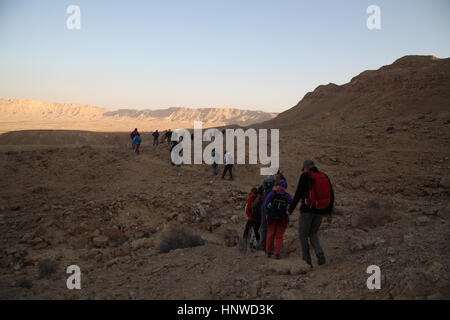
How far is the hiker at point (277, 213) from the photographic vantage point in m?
4.85

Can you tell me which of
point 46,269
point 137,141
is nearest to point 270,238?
point 46,269

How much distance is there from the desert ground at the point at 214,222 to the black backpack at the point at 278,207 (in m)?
0.72

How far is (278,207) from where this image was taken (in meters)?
4.85

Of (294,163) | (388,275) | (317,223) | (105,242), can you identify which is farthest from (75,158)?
(388,275)

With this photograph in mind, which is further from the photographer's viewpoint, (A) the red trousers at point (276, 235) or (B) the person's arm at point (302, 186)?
(A) the red trousers at point (276, 235)

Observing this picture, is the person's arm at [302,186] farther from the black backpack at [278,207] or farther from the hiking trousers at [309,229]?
the black backpack at [278,207]

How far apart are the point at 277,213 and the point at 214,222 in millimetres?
3423

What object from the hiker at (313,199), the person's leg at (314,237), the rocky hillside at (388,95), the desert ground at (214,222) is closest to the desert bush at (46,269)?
the desert ground at (214,222)

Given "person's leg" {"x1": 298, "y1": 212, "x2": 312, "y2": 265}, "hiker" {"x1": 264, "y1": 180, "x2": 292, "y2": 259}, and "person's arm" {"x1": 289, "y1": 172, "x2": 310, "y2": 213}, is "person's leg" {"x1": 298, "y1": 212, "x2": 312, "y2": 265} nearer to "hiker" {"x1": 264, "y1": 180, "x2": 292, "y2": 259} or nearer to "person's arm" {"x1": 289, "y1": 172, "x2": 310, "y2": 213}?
"person's arm" {"x1": 289, "y1": 172, "x2": 310, "y2": 213}

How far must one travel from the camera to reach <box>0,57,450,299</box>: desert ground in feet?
12.2

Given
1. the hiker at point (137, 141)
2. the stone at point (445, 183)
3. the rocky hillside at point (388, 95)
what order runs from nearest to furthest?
1. the stone at point (445, 183)
2. the hiker at point (137, 141)
3. the rocky hillside at point (388, 95)

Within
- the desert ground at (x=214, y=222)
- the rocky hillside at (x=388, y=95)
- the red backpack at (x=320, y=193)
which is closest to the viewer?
the desert ground at (x=214, y=222)

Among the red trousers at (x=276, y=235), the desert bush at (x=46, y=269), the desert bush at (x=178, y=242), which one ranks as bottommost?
the desert bush at (x=46, y=269)

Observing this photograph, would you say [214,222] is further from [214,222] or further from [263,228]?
[263,228]
